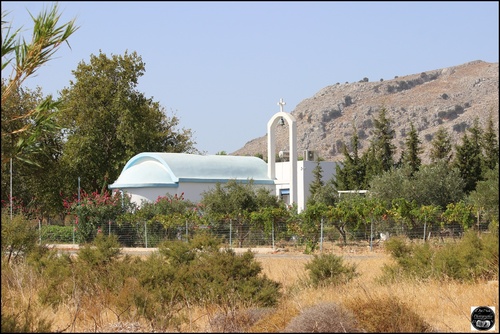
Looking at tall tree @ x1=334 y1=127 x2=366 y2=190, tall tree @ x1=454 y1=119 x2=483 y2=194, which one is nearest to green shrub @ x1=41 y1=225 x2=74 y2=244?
tall tree @ x1=334 y1=127 x2=366 y2=190

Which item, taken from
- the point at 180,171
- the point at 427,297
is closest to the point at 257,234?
the point at 180,171

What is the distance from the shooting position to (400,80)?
13350 cm

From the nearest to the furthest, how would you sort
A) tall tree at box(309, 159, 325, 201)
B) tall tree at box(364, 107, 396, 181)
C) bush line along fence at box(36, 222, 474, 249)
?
bush line along fence at box(36, 222, 474, 249) < tall tree at box(364, 107, 396, 181) < tall tree at box(309, 159, 325, 201)

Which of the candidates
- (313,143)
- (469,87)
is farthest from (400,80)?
(313,143)

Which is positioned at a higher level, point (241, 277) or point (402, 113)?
point (402, 113)

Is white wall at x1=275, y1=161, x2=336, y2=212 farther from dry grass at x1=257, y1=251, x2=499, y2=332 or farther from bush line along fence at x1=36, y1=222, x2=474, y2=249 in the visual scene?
dry grass at x1=257, y1=251, x2=499, y2=332

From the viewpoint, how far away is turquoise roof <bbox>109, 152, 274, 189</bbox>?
45781mm

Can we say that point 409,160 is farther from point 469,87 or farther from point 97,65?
point 469,87

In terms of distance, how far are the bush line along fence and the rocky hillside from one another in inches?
2443

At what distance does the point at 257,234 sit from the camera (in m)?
39.0

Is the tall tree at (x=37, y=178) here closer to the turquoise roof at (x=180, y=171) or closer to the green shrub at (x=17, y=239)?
the turquoise roof at (x=180, y=171)

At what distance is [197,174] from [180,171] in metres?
0.98

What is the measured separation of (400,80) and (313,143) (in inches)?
992

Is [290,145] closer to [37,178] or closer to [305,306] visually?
[37,178]
